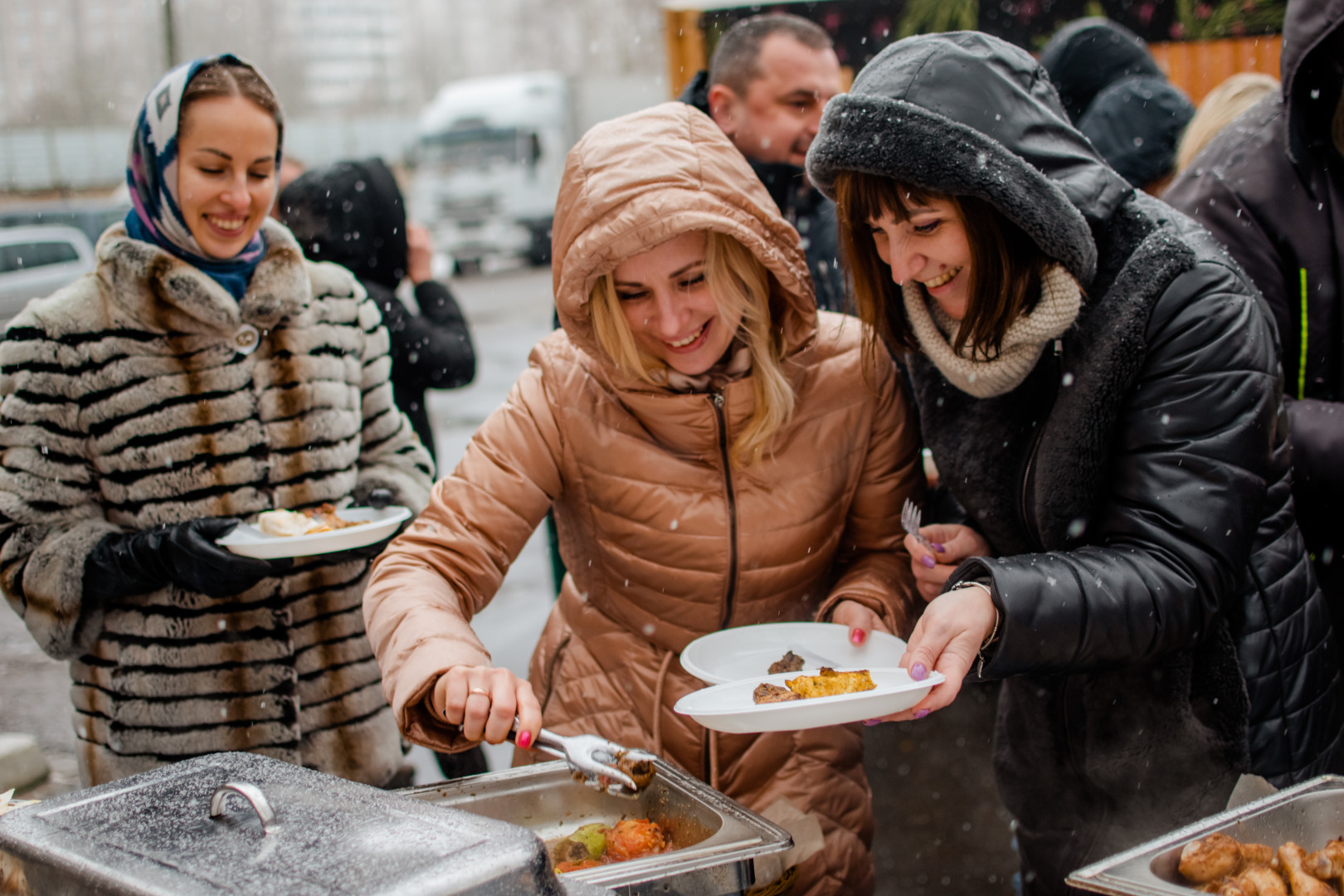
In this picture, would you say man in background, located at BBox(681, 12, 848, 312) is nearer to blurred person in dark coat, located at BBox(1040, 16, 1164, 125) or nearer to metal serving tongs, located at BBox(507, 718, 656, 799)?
blurred person in dark coat, located at BBox(1040, 16, 1164, 125)

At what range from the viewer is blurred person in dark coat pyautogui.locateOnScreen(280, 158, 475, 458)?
10.8 feet

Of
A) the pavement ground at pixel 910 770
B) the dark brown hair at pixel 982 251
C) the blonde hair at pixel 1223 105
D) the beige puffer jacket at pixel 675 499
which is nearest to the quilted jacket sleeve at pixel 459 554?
the beige puffer jacket at pixel 675 499

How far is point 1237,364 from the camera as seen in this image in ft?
4.93

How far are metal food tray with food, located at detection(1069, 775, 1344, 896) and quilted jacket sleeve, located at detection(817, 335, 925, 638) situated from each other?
0.72 metres

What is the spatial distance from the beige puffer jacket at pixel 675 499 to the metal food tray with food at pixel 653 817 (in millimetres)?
308

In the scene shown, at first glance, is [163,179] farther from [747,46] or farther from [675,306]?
[747,46]

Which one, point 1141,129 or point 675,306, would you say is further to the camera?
point 1141,129

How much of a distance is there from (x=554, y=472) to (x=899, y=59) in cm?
95

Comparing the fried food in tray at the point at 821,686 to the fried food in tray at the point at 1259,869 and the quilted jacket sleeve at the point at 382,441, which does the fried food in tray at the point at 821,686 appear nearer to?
the fried food in tray at the point at 1259,869

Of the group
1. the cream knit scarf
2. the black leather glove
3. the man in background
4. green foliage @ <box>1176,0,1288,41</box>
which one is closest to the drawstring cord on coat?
the cream knit scarf

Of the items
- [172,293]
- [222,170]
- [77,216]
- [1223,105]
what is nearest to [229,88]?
[222,170]

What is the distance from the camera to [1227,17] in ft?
17.1

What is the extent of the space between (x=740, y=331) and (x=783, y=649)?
62cm

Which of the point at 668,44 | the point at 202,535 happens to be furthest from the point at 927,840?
the point at 668,44
